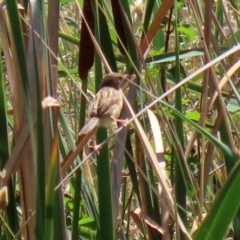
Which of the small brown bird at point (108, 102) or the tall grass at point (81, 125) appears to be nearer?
the tall grass at point (81, 125)

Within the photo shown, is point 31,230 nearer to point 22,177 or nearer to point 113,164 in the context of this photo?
point 22,177

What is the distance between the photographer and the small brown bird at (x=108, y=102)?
1520 millimetres

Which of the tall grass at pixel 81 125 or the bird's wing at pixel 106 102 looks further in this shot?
the bird's wing at pixel 106 102

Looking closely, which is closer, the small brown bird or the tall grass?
the tall grass

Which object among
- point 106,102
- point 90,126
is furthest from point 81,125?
point 106,102

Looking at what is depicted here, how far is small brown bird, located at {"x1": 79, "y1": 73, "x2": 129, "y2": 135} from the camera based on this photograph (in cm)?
152

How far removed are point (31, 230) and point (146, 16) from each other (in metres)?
0.65

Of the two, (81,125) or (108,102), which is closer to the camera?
(81,125)

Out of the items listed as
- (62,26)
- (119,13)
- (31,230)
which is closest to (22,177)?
(31,230)

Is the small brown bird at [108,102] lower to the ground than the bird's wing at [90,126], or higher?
higher

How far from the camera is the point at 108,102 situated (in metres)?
1.64

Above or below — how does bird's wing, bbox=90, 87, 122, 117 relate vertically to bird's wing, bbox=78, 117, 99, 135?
above

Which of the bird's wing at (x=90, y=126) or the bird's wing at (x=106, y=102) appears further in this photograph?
the bird's wing at (x=106, y=102)

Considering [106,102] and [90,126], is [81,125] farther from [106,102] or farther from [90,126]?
[106,102]
